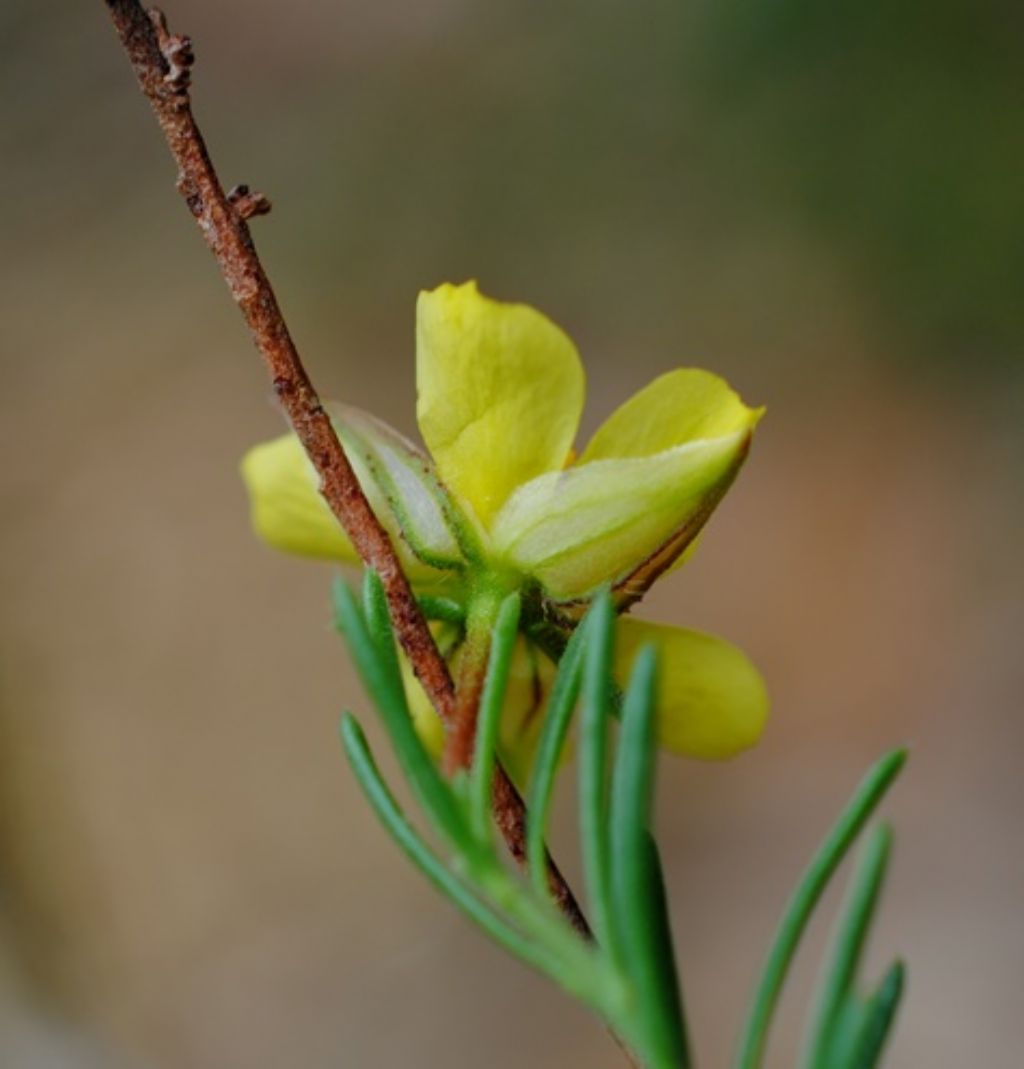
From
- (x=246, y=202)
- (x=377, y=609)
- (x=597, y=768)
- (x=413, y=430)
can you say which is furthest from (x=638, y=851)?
(x=413, y=430)

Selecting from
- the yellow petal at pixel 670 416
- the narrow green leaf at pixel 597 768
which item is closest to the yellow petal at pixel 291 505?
the yellow petal at pixel 670 416

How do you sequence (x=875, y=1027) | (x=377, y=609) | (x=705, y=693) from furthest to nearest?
(x=705, y=693) < (x=377, y=609) < (x=875, y=1027)

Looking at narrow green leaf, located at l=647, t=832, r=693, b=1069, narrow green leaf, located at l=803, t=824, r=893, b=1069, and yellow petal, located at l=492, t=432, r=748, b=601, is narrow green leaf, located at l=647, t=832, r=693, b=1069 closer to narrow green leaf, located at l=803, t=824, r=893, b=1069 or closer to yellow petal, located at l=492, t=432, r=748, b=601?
narrow green leaf, located at l=803, t=824, r=893, b=1069

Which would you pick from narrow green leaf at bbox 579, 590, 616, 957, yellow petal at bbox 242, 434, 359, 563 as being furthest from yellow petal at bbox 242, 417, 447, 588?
narrow green leaf at bbox 579, 590, 616, 957

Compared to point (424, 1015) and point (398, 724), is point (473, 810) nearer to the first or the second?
point (398, 724)

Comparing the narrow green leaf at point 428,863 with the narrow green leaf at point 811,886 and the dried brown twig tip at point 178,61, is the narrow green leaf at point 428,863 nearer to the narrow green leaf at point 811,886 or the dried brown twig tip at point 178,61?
the narrow green leaf at point 811,886

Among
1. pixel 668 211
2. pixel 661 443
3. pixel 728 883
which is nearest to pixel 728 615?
pixel 728 883

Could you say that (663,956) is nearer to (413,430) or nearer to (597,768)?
(597,768)

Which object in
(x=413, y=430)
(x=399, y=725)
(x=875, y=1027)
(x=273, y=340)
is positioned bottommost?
(x=875, y=1027)
